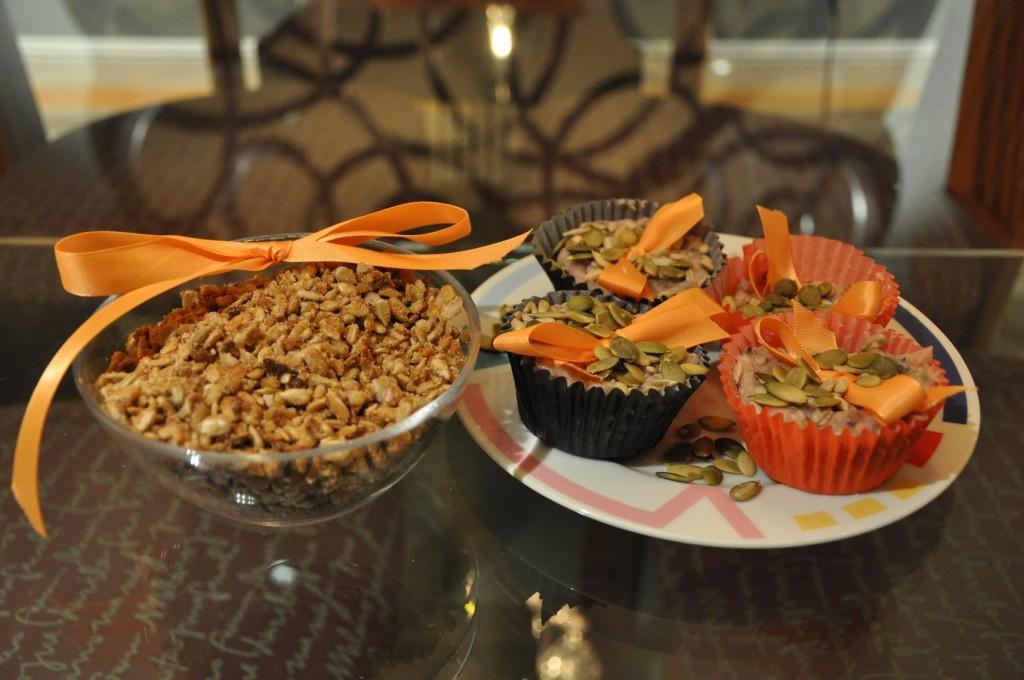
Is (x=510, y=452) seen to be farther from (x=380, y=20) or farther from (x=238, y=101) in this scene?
(x=380, y=20)

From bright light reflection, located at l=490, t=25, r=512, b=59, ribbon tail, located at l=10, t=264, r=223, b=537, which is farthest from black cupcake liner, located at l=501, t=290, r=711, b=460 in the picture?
bright light reflection, located at l=490, t=25, r=512, b=59

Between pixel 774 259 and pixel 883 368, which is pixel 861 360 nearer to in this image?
pixel 883 368

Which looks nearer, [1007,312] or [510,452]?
[510,452]

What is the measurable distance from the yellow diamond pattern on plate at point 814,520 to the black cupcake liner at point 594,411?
142 mm

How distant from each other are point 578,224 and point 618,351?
1.01 feet

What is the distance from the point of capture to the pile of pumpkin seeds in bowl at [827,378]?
818 mm

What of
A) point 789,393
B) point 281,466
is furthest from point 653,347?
point 281,466

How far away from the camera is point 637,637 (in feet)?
2.57

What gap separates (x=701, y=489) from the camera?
2.73ft

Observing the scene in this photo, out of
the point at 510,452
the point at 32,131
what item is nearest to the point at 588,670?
the point at 510,452

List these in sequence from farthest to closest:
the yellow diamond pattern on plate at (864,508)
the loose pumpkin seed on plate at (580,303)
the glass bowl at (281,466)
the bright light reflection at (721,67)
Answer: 1. the bright light reflection at (721,67)
2. the loose pumpkin seed on plate at (580,303)
3. the yellow diamond pattern on plate at (864,508)
4. the glass bowl at (281,466)

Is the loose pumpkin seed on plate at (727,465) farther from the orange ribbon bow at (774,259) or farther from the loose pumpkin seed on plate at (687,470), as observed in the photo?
the orange ribbon bow at (774,259)

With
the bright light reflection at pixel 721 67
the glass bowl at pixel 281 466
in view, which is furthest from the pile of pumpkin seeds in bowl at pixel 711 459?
the bright light reflection at pixel 721 67

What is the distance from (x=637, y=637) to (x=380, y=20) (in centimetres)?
252
